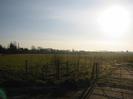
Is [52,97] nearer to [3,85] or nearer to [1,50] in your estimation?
[3,85]

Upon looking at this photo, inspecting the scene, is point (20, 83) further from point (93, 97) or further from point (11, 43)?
point (11, 43)

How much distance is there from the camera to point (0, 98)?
10914 mm

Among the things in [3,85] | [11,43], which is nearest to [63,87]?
[3,85]

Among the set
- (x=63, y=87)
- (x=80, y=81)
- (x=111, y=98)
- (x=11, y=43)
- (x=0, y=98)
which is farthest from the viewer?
(x=11, y=43)

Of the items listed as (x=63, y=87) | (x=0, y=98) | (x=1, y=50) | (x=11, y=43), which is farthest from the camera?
(x=11, y=43)

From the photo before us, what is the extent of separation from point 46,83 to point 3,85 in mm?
3152

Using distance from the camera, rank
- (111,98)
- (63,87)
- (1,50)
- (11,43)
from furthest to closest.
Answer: (11,43) < (1,50) < (63,87) < (111,98)

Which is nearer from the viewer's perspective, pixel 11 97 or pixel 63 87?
pixel 11 97

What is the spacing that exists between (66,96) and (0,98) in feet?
11.5

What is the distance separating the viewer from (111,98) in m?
11.8

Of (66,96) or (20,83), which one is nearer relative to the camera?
(66,96)

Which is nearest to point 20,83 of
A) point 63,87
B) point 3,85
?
point 3,85

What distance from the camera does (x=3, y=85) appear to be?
16188 mm

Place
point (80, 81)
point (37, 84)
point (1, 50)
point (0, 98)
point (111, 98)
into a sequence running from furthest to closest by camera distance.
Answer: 1. point (1, 50)
2. point (80, 81)
3. point (37, 84)
4. point (111, 98)
5. point (0, 98)
